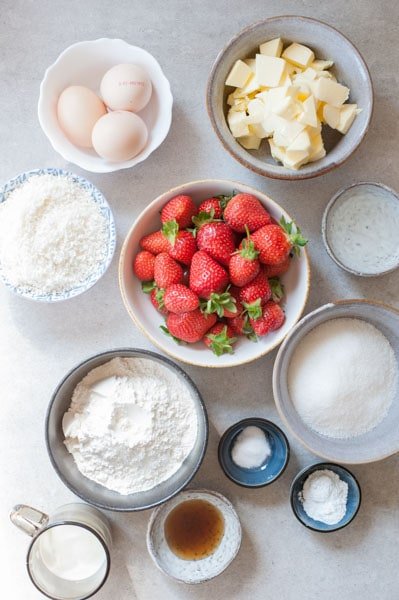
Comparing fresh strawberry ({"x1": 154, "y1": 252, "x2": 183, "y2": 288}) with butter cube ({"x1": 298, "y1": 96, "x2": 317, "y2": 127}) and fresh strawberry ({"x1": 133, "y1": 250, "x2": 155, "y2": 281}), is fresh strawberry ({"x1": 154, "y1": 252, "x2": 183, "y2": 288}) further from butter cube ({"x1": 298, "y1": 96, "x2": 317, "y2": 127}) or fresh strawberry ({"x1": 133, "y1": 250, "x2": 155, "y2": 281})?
butter cube ({"x1": 298, "y1": 96, "x2": 317, "y2": 127})

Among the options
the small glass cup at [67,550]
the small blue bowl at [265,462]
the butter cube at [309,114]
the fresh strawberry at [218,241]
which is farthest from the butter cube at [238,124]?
the small glass cup at [67,550]

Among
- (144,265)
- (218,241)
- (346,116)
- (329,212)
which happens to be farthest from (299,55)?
(144,265)

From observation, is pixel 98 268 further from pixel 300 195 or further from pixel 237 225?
pixel 300 195

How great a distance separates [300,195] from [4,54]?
75 cm

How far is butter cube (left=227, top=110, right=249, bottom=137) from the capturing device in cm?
137

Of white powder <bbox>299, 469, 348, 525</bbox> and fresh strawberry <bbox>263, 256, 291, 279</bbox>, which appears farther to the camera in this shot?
white powder <bbox>299, 469, 348, 525</bbox>

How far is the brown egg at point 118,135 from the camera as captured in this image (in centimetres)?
136

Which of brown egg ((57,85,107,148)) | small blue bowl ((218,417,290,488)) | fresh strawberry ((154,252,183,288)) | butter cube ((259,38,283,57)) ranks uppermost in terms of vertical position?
butter cube ((259,38,283,57))

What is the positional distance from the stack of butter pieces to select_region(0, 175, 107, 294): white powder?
37 centimetres

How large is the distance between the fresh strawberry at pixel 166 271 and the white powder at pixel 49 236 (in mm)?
150

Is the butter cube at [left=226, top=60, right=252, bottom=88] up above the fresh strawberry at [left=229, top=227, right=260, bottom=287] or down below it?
above

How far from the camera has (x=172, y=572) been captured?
4.66 feet

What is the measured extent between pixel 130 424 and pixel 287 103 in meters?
0.73

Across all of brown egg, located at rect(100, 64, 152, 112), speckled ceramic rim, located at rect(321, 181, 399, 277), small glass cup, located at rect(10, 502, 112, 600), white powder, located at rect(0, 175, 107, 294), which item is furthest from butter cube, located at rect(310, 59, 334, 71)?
small glass cup, located at rect(10, 502, 112, 600)
